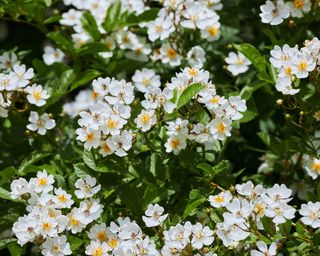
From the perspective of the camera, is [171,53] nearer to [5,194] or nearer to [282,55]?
[282,55]

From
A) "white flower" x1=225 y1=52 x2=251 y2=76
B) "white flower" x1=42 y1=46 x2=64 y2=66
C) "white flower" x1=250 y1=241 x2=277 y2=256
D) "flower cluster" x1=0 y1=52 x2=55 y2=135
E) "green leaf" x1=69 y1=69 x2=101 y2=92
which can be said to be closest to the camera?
"white flower" x1=250 y1=241 x2=277 y2=256

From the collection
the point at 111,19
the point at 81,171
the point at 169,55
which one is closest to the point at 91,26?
the point at 111,19

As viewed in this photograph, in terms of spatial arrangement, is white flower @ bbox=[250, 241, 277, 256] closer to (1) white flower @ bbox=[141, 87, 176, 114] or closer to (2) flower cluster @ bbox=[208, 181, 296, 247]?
(2) flower cluster @ bbox=[208, 181, 296, 247]

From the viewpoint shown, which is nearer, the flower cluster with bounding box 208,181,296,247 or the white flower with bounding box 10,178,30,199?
the flower cluster with bounding box 208,181,296,247

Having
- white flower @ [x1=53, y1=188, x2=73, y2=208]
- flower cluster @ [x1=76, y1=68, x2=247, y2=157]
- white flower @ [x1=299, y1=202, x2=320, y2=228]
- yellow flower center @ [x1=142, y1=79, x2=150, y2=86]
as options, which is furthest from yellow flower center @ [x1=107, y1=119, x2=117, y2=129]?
white flower @ [x1=299, y1=202, x2=320, y2=228]

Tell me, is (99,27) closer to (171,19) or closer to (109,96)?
(171,19)

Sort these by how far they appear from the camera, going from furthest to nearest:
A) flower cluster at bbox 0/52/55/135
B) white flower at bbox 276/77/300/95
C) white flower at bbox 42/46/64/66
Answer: white flower at bbox 42/46/64/66
flower cluster at bbox 0/52/55/135
white flower at bbox 276/77/300/95

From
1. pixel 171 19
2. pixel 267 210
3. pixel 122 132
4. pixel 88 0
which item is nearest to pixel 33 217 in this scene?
pixel 122 132
